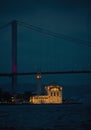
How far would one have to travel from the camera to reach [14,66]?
113ft

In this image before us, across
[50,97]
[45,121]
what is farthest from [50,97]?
[45,121]

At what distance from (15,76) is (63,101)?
18.2 metres

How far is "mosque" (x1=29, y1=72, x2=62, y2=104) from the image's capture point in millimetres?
47156

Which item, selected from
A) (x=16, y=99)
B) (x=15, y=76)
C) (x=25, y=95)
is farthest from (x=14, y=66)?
(x=25, y=95)

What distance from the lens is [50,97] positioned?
4931 cm

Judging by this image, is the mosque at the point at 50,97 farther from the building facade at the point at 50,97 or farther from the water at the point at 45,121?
the water at the point at 45,121

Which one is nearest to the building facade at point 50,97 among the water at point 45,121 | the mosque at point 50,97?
the mosque at point 50,97

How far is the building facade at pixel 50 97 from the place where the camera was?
47.2 meters

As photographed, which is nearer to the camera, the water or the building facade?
the water

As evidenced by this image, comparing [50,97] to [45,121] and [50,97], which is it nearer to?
[50,97]

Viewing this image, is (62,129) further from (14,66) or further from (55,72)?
(14,66)

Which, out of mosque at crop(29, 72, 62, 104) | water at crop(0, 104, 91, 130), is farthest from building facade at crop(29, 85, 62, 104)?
water at crop(0, 104, 91, 130)

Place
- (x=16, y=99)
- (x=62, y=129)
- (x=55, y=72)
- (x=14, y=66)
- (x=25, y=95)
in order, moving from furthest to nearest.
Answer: (x=25, y=95) → (x=16, y=99) → (x=14, y=66) → (x=55, y=72) → (x=62, y=129)

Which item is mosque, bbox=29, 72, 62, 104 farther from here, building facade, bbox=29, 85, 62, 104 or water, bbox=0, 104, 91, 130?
water, bbox=0, 104, 91, 130
